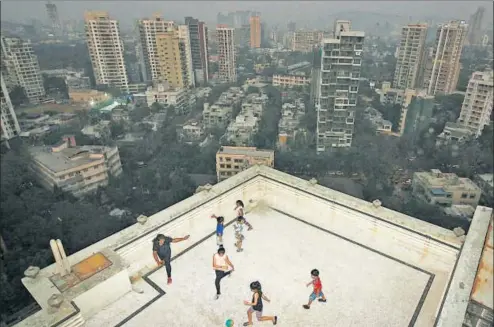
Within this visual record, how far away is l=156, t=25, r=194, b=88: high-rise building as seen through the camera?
32875 mm

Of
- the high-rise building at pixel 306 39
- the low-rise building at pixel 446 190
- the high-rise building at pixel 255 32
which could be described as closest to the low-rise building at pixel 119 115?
the high-rise building at pixel 255 32

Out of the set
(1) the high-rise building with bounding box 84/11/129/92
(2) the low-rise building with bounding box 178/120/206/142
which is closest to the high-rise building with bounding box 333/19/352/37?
(2) the low-rise building with bounding box 178/120/206/142

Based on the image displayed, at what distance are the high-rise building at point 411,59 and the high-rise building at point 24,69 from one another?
33173 millimetres

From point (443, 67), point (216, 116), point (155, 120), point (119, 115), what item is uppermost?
point (443, 67)

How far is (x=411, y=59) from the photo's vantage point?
79.8 ft

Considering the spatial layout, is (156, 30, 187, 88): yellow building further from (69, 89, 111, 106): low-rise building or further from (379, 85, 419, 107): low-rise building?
(379, 85, 419, 107): low-rise building

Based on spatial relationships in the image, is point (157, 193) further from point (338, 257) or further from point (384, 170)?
point (338, 257)

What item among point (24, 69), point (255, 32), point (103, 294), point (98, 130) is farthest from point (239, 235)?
point (24, 69)

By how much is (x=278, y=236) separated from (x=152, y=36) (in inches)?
1415

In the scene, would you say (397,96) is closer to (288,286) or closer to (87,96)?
(288,286)

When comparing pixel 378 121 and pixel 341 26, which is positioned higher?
pixel 341 26

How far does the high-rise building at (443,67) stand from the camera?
65.2 feet

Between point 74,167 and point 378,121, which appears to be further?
point 378,121

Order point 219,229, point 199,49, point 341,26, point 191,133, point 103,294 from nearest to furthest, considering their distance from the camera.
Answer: point 103,294, point 219,229, point 341,26, point 191,133, point 199,49
